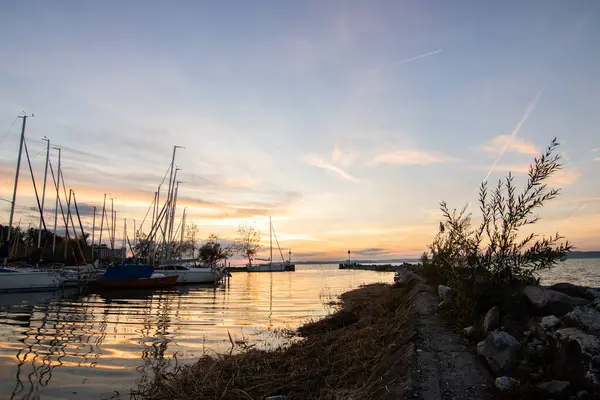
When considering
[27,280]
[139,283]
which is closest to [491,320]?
[27,280]

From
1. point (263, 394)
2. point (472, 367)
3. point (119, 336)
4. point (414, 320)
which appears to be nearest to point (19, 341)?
point (119, 336)

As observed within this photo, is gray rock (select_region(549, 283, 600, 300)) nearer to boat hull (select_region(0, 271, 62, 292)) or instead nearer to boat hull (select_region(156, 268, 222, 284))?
boat hull (select_region(0, 271, 62, 292))

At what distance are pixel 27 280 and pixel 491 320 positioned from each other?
3241 centimetres

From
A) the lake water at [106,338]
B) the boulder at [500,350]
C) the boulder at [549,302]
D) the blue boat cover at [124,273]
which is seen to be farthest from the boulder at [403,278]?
the blue boat cover at [124,273]

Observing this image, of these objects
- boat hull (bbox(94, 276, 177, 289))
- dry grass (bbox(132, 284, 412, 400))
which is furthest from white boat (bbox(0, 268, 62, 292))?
dry grass (bbox(132, 284, 412, 400))

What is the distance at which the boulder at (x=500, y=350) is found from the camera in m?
5.43

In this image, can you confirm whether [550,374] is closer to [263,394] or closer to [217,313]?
[263,394]

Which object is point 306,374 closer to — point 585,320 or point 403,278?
point 585,320

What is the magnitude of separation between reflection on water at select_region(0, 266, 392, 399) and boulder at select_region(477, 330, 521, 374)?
601 cm

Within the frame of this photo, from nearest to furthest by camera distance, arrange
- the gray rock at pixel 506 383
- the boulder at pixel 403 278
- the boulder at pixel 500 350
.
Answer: the gray rock at pixel 506 383 → the boulder at pixel 500 350 → the boulder at pixel 403 278

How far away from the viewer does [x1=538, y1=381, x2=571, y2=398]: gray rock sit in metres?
4.53

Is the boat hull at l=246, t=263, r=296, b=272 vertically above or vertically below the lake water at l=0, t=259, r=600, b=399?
below

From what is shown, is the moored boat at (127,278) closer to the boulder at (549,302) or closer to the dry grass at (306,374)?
the dry grass at (306,374)

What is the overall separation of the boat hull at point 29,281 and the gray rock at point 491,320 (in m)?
31.8
